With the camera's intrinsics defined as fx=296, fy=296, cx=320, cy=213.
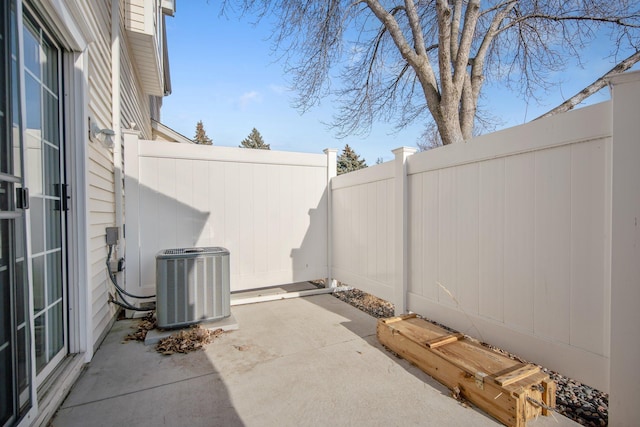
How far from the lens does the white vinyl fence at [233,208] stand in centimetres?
354

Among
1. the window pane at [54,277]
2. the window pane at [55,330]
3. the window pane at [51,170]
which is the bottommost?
the window pane at [55,330]

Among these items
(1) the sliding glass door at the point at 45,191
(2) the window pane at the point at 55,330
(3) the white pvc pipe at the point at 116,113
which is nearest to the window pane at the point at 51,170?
(1) the sliding glass door at the point at 45,191

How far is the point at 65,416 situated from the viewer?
5.72 ft

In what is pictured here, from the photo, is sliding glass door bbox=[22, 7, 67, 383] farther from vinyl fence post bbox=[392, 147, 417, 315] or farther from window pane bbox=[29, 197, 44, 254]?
vinyl fence post bbox=[392, 147, 417, 315]

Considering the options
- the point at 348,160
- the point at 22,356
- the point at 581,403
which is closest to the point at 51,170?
the point at 22,356

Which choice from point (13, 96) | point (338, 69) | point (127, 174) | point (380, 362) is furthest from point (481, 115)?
point (13, 96)

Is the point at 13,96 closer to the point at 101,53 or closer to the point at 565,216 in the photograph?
the point at 101,53

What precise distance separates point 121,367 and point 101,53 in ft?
9.91

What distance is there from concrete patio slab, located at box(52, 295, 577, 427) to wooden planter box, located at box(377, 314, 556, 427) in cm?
8

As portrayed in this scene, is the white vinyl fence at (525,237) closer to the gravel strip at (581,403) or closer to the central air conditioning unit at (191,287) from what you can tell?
the gravel strip at (581,403)

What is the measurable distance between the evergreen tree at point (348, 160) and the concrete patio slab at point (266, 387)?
20.9m

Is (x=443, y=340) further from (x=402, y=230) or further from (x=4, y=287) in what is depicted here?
(x=4, y=287)

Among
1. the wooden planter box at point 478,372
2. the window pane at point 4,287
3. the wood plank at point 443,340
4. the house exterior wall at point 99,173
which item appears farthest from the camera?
the house exterior wall at point 99,173

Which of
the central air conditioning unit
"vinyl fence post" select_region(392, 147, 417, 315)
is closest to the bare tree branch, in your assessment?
Result: "vinyl fence post" select_region(392, 147, 417, 315)
